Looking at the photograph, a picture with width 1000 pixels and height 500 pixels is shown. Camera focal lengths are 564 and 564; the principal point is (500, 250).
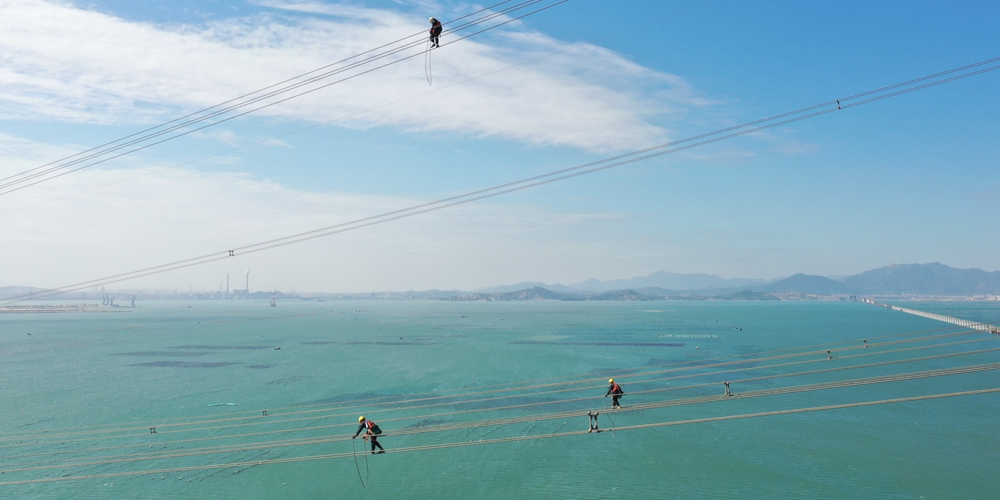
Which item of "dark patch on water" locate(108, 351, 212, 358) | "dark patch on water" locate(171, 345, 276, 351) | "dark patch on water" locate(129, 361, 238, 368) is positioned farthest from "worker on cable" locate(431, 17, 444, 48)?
"dark patch on water" locate(171, 345, 276, 351)

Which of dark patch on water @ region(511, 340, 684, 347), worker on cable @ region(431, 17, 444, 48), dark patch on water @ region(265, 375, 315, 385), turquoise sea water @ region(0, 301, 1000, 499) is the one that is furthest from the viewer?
dark patch on water @ region(511, 340, 684, 347)

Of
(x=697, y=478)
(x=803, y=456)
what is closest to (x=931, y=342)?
(x=803, y=456)

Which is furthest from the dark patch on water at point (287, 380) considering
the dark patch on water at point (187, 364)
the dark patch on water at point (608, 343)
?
the dark patch on water at point (608, 343)

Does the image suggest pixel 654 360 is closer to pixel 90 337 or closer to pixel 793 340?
pixel 793 340

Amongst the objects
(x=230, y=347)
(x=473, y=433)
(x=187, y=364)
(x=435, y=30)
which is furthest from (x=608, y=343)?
(x=435, y=30)

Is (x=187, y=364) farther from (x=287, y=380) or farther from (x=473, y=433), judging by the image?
(x=473, y=433)

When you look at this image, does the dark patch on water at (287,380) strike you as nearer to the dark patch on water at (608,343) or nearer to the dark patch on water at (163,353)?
the dark patch on water at (163,353)

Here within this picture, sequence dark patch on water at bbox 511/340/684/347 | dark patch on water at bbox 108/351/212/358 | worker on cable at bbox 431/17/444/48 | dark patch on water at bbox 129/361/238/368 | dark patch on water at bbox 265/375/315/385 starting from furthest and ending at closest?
dark patch on water at bbox 511/340/684/347 → dark patch on water at bbox 108/351/212/358 → dark patch on water at bbox 129/361/238/368 → dark patch on water at bbox 265/375/315/385 → worker on cable at bbox 431/17/444/48

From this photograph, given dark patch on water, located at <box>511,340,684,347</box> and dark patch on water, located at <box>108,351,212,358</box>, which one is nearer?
dark patch on water, located at <box>108,351,212,358</box>

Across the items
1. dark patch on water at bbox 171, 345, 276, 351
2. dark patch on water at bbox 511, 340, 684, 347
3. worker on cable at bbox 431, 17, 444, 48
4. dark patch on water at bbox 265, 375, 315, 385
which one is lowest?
dark patch on water at bbox 511, 340, 684, 347

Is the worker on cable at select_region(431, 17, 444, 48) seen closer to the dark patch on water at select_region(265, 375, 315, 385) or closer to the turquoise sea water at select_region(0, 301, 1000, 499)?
the turquoise sea water at select_region(0, 301, 1000, 499)

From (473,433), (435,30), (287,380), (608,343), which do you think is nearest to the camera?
(435,30)
